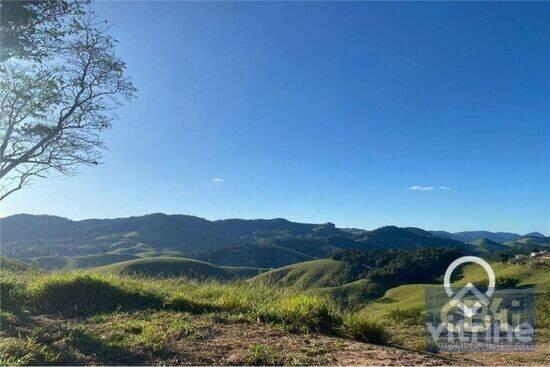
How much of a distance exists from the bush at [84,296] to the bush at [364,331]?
375 centimetres

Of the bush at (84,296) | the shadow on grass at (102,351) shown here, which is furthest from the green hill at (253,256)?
the shadow on grass at (102,351)

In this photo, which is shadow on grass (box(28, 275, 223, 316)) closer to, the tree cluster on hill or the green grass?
the green grass

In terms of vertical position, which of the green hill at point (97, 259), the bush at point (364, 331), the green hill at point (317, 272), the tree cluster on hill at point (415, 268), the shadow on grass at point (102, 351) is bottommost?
the green hill at point (97, 259)

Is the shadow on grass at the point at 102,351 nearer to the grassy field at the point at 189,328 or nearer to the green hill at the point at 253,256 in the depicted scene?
the grassy field at the point at 189,328

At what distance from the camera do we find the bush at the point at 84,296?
26.8 ft

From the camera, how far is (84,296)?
8711 mm

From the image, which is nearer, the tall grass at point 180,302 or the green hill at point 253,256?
the tall grass at point 180,302

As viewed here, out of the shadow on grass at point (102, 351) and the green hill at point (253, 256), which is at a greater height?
the shadow on grass at point (102, 351)

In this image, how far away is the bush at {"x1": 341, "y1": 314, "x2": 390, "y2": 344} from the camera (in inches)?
246

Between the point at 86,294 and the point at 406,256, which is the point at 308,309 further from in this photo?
the point at 406,256

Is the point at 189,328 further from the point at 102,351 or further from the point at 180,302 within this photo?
the point at 180,302

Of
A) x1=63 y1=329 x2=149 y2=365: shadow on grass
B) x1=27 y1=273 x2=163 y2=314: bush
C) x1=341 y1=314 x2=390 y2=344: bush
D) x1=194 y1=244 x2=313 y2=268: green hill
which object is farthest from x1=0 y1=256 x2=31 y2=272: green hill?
x1=194 y1=244 x2=313 y2=268: green hill

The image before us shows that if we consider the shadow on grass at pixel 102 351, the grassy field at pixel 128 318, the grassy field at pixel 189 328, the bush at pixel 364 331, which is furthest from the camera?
the bush at pixel 364 331

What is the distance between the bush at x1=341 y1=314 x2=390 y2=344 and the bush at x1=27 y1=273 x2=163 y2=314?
3752mm
